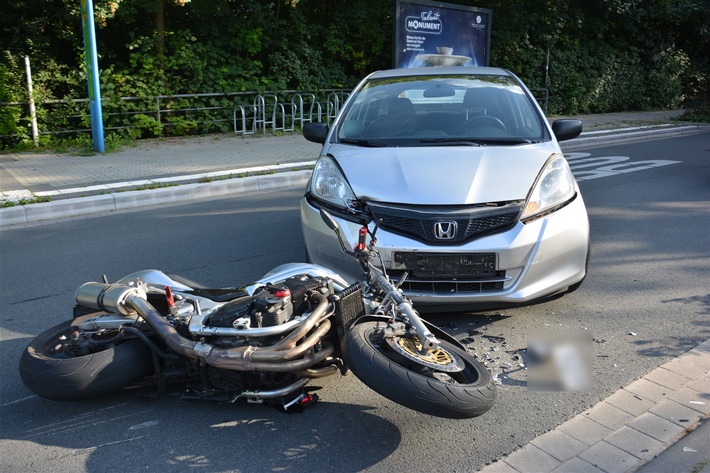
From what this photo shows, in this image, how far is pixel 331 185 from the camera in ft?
15.9

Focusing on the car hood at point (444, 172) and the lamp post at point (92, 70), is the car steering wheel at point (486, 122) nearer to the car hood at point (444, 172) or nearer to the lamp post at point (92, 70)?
the car hood at point (444, 172)

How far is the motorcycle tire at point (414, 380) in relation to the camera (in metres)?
2.98

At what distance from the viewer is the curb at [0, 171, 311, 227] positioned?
8.49 meters

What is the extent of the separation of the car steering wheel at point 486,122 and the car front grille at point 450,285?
1703 millimetres

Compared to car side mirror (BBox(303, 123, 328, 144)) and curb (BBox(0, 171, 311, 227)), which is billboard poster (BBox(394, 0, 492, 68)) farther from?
car side mirror (BBox(303, 123, 328, 144))

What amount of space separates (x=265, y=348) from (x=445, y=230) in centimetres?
153

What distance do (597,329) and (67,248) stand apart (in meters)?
5.24

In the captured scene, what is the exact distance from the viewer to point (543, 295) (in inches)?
177

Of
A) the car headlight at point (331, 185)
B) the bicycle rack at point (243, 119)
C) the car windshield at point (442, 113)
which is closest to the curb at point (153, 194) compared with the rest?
the car windshield at point (442, 113)

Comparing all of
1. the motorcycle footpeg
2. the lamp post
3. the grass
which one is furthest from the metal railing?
the motorcycle footpeg

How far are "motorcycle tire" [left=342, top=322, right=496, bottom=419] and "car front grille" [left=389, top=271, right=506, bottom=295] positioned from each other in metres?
0.97

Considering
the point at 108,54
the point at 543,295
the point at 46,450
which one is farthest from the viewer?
the point at 108,54

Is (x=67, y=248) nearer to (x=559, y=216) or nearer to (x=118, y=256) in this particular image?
(x=118, y=256)

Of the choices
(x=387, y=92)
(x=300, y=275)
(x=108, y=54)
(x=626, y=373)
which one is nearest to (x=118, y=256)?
(x=387, y=92)
